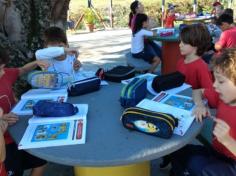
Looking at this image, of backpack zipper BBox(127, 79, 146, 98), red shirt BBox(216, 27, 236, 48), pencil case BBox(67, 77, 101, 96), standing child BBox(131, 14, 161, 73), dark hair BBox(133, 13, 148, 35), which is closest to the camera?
backpack zipper BBox(127, 79, 146, 98)

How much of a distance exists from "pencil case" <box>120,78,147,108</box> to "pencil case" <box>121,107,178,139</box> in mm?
307

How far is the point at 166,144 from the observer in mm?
1848

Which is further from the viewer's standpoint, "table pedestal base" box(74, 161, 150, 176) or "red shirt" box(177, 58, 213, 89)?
"red shirt" box(177, 58, 213, 89)

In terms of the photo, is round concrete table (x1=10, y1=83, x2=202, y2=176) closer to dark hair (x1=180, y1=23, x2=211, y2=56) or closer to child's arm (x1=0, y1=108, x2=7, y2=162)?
child's arm (x1=0, y1=108, x2=7, y2=162)

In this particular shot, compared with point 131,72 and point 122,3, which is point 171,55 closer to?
point 131,72

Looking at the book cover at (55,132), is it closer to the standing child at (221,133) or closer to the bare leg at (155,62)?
the standing child at (221,133)

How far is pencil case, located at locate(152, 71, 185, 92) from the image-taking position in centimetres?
256

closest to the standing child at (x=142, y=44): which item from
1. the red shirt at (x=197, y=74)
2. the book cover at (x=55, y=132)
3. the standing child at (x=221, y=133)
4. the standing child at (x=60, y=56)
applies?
the red shirt at (x=197, y=74)

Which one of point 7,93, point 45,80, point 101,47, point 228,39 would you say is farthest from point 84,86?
point 101,47

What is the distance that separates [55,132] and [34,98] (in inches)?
25.7

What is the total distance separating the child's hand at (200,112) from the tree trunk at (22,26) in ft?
6.09

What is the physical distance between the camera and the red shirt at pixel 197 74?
304 cm

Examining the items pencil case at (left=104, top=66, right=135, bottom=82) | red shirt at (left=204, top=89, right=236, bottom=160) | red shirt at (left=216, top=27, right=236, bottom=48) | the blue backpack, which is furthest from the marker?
red shirt at (left=216, top=27, right=236, bottom=48)

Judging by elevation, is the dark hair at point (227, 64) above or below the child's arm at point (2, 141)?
above
